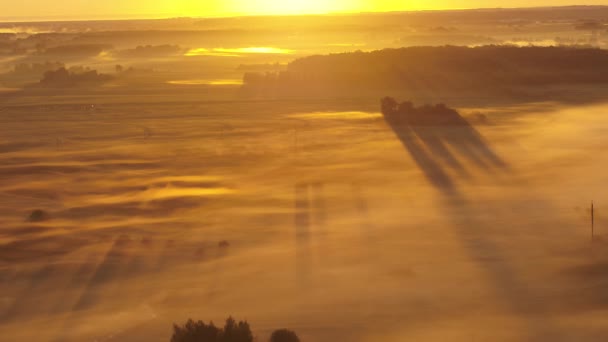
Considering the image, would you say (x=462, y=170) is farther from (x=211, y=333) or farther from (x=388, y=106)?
(x=211, y=333)

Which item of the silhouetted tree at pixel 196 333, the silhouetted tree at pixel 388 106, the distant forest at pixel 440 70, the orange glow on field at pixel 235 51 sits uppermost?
the orange glow on field at pixel 235 51

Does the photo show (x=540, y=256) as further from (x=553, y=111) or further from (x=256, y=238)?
(x=553, y=111)

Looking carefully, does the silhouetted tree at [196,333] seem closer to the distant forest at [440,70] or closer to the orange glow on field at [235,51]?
the distant forest at [440,70]

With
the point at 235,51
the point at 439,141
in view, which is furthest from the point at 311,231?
the point at 235,51

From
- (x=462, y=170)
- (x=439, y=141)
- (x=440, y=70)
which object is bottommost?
(x=462, y=170)

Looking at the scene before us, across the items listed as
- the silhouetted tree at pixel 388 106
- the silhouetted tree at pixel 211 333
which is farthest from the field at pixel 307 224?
the silhouetted tree at pixel 211 333
